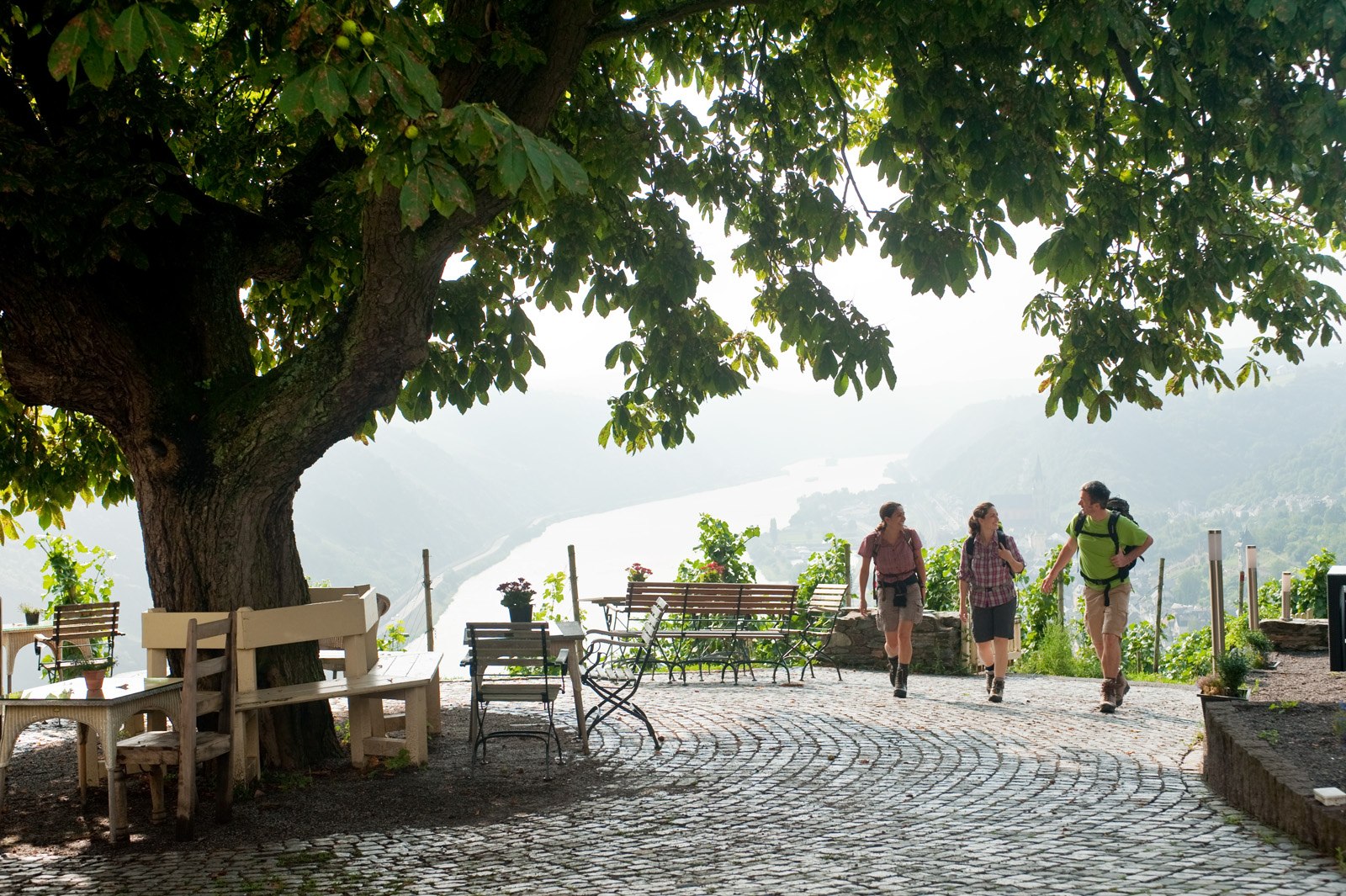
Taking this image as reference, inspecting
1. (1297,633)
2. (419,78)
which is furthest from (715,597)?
(419,78)

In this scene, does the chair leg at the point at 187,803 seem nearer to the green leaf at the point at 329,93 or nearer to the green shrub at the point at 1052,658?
the green leaf at the point at 329,93

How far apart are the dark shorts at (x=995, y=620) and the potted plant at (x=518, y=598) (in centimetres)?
388

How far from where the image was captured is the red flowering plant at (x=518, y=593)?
10.2 metres

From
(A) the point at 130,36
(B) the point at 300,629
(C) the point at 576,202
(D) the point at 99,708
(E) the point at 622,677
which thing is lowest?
(E) the point at 622,677

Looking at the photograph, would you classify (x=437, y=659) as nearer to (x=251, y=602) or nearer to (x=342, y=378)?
(x=251, y=602)

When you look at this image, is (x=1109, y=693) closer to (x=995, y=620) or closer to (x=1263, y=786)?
(x=995, y=620)

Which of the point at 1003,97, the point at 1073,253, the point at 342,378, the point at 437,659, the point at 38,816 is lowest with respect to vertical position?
the point at 38,816

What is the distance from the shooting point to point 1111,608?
9.87 meters

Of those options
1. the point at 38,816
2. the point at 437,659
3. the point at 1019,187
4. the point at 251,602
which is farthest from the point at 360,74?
the point at 437,659

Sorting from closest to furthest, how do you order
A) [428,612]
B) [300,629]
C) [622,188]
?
1. [300,629]
2. [622,188]
3. [428,612]

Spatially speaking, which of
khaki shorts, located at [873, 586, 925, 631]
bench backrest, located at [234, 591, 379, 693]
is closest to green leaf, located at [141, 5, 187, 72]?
bench backrest, located at [234, 591, 379, 693]

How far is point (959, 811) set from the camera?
20.6 ft

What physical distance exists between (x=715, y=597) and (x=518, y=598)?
403 cm

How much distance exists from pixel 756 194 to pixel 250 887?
675 cm
